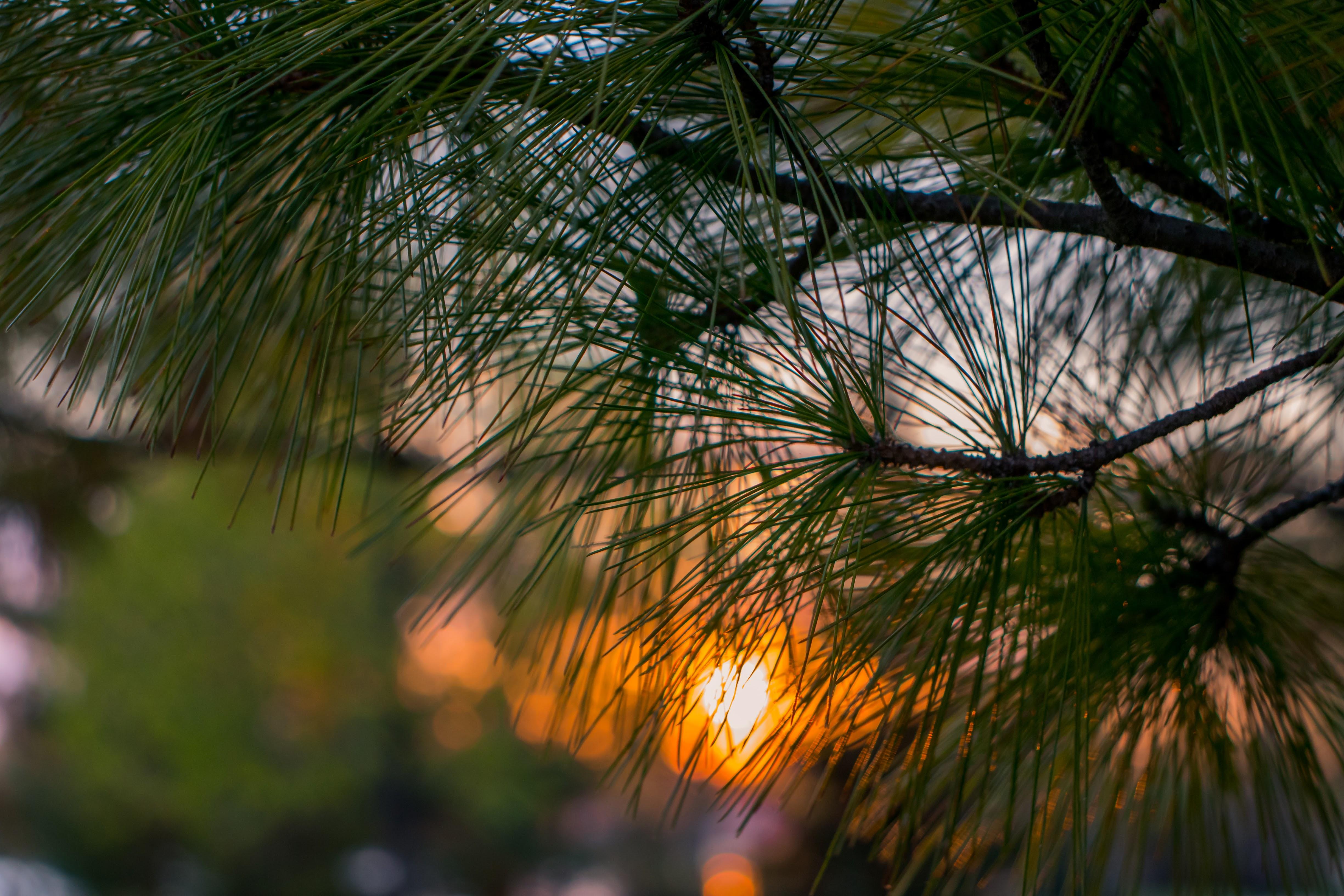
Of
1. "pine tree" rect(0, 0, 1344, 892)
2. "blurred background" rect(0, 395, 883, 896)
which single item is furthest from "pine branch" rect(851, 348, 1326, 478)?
"blurred background" rect(0, 395, 883, 896)

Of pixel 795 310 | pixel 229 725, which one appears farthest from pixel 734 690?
pixel 229 725

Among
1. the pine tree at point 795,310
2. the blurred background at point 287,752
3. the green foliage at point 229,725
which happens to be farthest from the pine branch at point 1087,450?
the green foliage at point 229,725

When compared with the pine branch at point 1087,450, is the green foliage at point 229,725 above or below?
below

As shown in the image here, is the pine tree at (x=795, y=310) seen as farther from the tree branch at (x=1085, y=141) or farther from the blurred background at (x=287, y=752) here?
the blurred background at (x=287, y=752)

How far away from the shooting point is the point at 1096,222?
0.26m

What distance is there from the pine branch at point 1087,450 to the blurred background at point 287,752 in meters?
2.02

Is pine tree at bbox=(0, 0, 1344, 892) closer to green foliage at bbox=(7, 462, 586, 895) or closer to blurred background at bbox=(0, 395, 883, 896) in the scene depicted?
blurred background at bbox=(0, 395, 883, 896)

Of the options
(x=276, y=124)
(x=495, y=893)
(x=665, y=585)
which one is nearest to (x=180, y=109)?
(x=276, y=124)

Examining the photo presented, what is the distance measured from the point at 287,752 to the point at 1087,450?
3.90m

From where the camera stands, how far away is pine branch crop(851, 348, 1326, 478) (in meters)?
0.23

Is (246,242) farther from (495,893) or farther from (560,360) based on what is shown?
(495,893)

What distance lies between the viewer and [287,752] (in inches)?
134

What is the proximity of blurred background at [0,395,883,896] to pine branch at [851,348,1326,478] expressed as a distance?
6.63 feet

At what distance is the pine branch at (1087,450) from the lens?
0.23 meters
